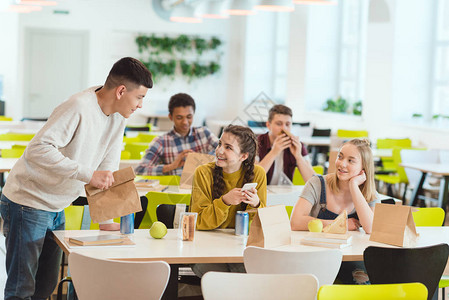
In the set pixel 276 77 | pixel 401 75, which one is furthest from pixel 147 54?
pixel 401 75

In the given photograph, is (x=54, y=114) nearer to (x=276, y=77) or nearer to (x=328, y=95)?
(x=328, y=95)

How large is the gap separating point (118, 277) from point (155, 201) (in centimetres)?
173

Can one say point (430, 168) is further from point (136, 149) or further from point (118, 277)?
point (118, 277)

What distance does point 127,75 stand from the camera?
2.87 metres

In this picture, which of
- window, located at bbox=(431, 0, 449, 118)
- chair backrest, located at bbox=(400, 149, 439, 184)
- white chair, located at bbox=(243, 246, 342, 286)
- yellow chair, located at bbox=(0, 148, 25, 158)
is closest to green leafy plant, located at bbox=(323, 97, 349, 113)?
window, located at bbox=(431, 0, 449, 118)

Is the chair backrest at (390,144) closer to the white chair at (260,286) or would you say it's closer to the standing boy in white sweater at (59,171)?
the standing boy in white sweater at (59,171)

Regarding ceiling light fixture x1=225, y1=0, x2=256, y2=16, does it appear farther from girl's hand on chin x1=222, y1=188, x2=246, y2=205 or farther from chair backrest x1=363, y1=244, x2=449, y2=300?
chair backrest x1=363, y1=244, x2=449, y2=300

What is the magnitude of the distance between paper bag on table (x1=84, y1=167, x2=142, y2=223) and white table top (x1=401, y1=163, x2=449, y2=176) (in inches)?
168

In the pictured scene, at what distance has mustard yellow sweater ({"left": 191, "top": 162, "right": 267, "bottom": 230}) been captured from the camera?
324 cm

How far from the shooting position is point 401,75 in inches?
388

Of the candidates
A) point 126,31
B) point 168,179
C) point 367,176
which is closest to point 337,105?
point 126,31

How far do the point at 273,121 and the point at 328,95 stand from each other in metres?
7.84

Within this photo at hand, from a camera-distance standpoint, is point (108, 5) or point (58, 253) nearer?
point (58, 253)

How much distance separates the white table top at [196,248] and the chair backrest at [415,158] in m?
3.98
